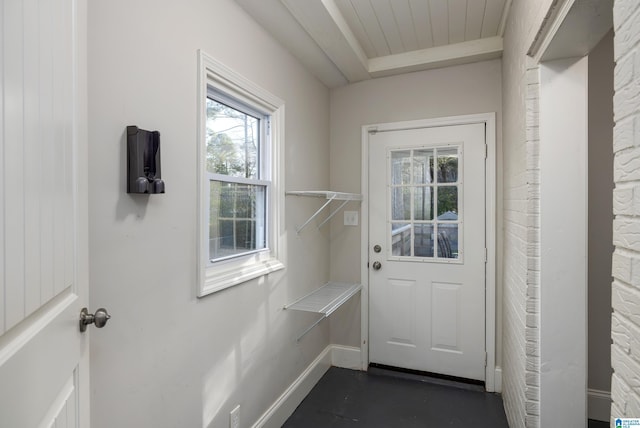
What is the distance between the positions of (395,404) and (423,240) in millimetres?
1226

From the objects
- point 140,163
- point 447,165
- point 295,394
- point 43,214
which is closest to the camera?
point 43,214

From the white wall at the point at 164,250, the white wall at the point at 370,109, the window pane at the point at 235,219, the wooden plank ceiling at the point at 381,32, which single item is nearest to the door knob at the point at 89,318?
the white wall at the point at 164,250

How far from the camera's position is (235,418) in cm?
175

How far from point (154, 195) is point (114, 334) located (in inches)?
19.7

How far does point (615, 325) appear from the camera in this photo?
2.58 feet

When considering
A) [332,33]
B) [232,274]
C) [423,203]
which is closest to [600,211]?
[423,203]

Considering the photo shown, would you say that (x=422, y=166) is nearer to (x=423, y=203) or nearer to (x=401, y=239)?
(x=423, y=203)

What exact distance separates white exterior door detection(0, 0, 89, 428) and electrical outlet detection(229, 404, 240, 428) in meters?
0.98

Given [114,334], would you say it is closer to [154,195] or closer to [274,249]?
[154,195]

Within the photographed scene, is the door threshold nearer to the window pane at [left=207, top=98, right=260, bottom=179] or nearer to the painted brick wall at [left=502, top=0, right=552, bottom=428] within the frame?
the painted brick wall at [left=502, top=0, right=552, bottom=428]

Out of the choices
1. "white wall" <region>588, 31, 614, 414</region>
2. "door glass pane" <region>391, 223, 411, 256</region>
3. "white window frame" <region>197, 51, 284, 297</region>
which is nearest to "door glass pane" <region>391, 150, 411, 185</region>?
"door glass pane" <region>391, 223, 411, 256</region>

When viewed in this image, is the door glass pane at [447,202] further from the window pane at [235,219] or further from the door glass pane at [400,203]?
the window pane at [235,219]

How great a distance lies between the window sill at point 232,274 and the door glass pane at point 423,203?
1286 millimetres

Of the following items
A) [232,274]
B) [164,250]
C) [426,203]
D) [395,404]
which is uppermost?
[426,203]
